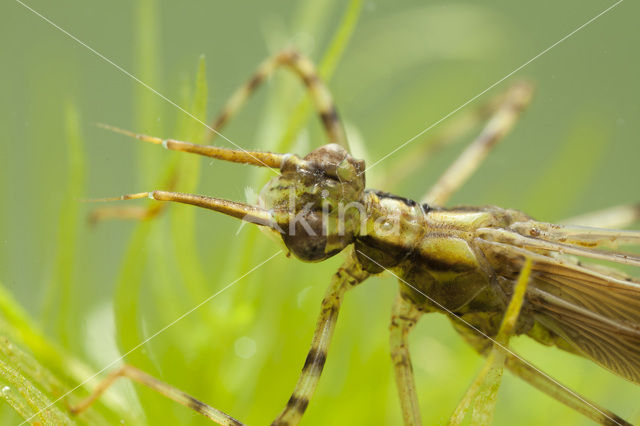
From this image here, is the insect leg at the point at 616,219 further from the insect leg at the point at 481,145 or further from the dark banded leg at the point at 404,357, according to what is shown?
the dark banded leg at the point at 404,357

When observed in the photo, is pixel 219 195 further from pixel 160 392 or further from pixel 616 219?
pixel 616 219

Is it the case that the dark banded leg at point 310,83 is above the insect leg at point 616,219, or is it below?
above

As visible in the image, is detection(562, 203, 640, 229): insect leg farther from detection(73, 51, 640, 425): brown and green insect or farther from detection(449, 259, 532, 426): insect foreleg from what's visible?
detection(449, 259, 532, 426): insect foreleg

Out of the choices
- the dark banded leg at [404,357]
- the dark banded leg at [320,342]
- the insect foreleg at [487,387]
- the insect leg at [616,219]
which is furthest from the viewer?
the insect leg at [616,219]

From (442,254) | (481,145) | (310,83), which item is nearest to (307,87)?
(310,83)

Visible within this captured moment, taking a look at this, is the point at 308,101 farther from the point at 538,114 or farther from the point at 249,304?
the point at 538,114

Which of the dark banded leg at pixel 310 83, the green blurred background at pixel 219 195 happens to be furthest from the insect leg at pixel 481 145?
the dark banded leg at pixel 310 83

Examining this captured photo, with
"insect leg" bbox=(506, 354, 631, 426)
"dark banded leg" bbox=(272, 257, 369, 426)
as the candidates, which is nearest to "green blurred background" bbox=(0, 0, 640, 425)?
"insect leg" bbox=(506, 354, 631, 426)
